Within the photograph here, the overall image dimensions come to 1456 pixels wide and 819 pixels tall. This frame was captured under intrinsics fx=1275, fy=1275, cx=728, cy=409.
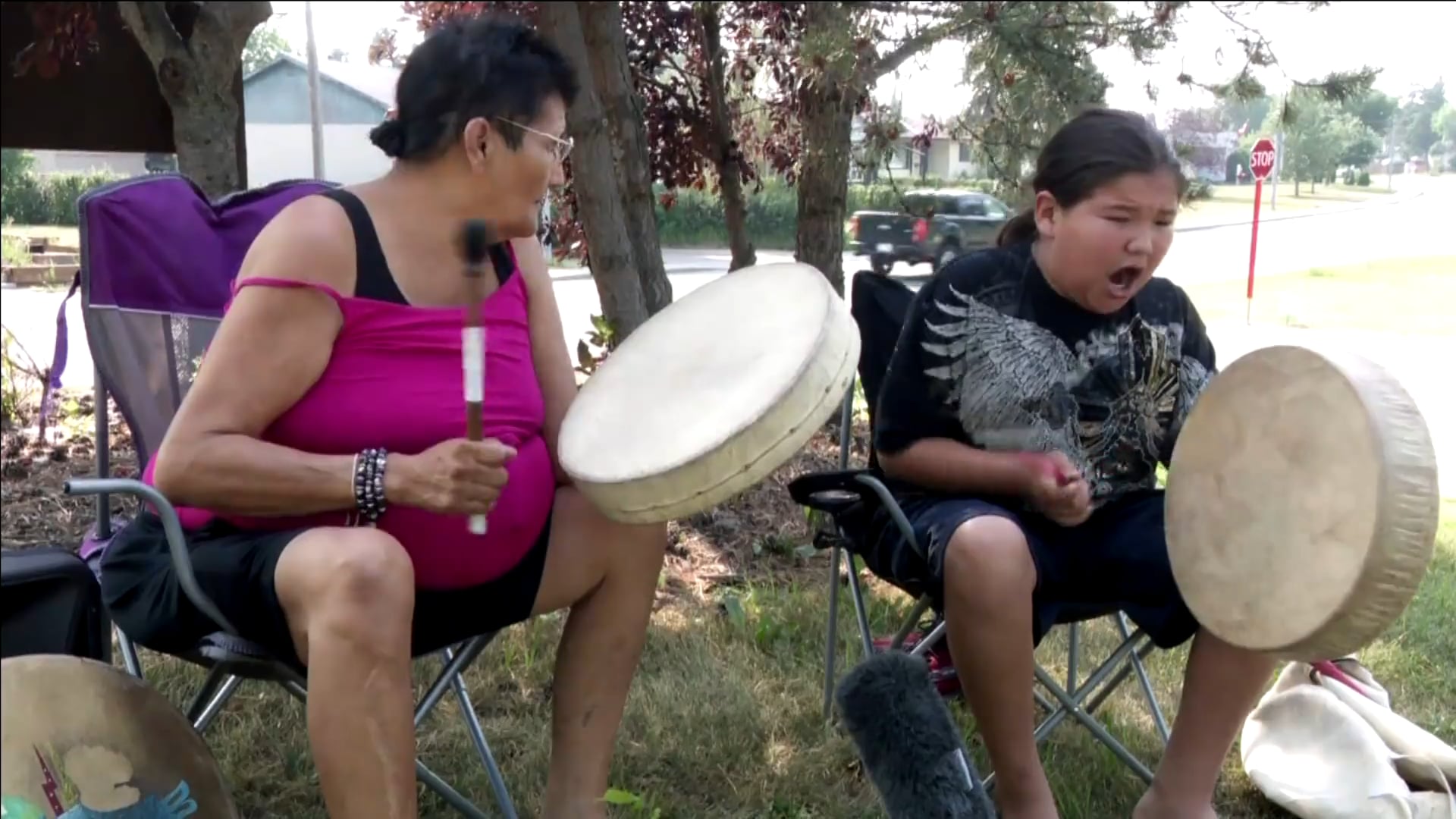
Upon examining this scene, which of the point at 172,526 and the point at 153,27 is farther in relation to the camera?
the point at 153,27

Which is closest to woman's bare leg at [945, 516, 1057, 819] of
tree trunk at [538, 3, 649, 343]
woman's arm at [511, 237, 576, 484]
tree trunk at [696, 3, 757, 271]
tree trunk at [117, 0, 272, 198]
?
woman's arm at [511, 237, 576, 484]

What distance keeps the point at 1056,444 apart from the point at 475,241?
111 cm

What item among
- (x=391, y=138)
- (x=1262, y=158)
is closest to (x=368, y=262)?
(x=391, y=138)

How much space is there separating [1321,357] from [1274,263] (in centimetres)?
247

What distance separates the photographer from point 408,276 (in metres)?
1.82

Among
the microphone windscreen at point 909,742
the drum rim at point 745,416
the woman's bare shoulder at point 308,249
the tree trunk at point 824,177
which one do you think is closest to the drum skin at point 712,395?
the drum rim at point 745,416

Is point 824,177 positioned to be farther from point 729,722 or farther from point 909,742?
point 909,742

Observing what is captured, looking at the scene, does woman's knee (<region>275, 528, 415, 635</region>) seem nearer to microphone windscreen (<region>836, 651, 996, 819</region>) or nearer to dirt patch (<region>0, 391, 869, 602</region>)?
microphone windscreen (<region>836, 651, 996, 819</region>)

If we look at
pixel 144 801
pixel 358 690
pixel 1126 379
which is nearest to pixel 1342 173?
pixel 1126 379

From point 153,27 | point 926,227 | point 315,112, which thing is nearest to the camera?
point 153,27

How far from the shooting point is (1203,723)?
2.07 m

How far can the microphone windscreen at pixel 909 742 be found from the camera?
1582mm

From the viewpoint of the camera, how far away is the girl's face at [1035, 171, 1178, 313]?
6.75 feet

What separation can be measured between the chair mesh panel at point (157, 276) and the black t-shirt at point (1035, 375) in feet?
3.74
